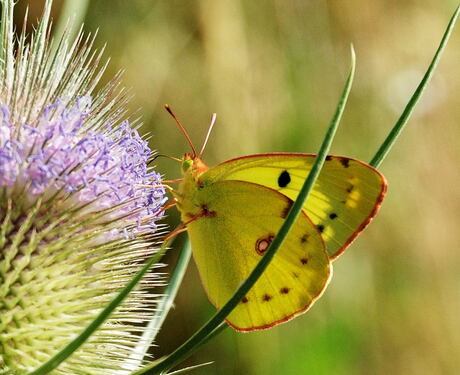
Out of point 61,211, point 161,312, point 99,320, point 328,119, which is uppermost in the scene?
point 328,119

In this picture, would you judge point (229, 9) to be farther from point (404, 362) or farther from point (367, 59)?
point (404, 362)

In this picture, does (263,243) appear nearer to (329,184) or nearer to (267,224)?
(267,224)

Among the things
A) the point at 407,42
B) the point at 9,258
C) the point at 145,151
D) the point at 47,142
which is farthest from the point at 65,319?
the point at 407,42

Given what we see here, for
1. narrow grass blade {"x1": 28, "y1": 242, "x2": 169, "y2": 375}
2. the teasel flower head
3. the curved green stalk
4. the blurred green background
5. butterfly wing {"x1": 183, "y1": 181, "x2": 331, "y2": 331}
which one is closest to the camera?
narrow grass blade {"x1": 28, "y1": 242, "x2": 169, "y2": 375}

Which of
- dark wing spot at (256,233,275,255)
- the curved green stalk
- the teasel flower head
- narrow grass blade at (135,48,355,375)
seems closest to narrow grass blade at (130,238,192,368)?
the teasel flower head

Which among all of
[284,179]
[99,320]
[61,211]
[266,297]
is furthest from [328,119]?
[99,320]

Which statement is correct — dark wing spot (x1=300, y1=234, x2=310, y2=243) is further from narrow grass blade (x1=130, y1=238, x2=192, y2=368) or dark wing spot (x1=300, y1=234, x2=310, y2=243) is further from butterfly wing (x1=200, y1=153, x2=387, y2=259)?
narrow grass blade (x1=130, y1=238, x2=192, y2=368)
